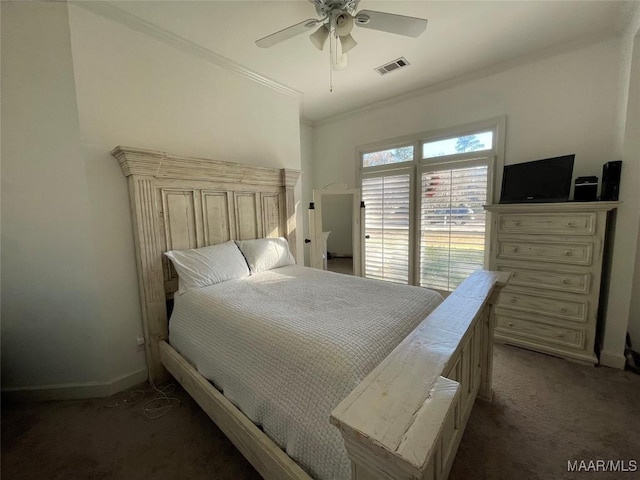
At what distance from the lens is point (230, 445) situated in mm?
1520

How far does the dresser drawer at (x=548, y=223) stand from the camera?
2.06 meters

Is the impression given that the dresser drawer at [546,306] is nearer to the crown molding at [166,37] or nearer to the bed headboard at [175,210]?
the bed headboard at [175,210]

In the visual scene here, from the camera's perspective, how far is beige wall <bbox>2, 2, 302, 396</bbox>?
5.57 ft

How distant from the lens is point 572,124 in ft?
7.70

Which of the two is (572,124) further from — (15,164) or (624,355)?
(15,164)

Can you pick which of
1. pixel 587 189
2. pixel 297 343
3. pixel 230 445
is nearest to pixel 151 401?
pixel 230 445

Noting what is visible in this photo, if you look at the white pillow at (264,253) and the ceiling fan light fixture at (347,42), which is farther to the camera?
the white pillow at (264,253)

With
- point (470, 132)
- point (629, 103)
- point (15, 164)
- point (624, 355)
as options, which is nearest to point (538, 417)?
point (624, 355)

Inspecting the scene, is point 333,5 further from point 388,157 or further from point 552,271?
point 552,271

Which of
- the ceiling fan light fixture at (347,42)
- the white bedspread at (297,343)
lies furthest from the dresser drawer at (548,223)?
the ceiling fan light fixture at (347,42)

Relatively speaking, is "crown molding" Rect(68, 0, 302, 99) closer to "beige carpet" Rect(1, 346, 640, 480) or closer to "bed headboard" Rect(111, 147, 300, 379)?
"bed headboard" Rect(111, 147, 300, 379)

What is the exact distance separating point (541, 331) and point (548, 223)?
98cm

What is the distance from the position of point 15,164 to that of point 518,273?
402 centimetres

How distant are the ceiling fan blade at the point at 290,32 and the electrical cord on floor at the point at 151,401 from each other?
2596 millimetres
